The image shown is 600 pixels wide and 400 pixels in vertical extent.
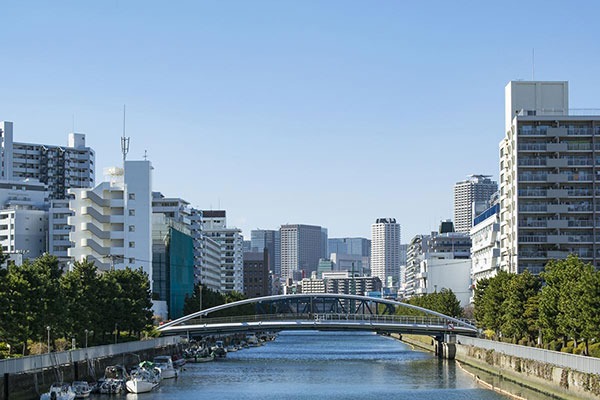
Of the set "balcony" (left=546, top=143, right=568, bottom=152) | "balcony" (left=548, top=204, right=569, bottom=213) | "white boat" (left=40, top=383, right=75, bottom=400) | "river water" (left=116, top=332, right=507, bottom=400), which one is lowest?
"river water" (left=116, top=332, right=507, bottom=400)

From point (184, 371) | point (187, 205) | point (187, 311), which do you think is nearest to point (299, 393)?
point (184, 371)

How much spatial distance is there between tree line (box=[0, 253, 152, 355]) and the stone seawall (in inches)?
1243

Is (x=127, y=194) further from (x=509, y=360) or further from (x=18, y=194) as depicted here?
(x=509, y=360)

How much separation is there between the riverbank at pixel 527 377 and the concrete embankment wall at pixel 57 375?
93.6 feet

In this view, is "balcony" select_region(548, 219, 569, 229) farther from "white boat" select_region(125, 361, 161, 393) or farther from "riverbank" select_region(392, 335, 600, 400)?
"white boat" select_region(125, 361, 161, 393)

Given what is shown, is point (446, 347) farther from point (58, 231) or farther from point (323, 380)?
point (58, 231)

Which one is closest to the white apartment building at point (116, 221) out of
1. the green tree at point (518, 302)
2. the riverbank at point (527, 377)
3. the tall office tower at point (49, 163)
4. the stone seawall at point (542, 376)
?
the riverbank at point (527, 377)

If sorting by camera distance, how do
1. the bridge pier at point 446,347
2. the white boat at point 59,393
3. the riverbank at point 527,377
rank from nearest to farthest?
the riverbank at point 527,377, the white boat at point 59,393, the bridge pier at point 446,347

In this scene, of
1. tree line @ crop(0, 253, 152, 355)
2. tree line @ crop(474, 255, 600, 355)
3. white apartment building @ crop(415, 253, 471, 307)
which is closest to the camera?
tree line @ crop(474, 255, 600, 355)

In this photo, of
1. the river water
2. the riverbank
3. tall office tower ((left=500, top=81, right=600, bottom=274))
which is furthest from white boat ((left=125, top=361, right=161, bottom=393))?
tall office tower ((left=500, top=81, right=600, bottom=274))

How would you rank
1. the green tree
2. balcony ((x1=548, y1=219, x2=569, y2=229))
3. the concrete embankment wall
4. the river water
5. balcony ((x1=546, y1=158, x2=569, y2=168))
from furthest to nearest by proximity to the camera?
balcony ((x1=546, y1=158, x2=569, y2=168)), balcony ((x1=548, y1=219, x2=569, y2=229)), the green tree, the river water, the concrete embankment wall

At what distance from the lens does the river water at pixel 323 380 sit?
65.8 metres

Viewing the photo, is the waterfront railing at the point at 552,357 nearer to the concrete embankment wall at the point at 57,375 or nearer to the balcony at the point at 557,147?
the concrete embankment wall at the point at 57,375

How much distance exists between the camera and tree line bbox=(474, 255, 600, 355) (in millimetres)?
57344
